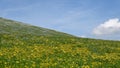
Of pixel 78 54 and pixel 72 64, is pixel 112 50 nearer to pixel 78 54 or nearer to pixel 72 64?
pixel 78 54

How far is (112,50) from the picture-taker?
3600 centimetres

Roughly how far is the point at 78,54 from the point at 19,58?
7132mm

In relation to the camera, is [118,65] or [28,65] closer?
[28,65]

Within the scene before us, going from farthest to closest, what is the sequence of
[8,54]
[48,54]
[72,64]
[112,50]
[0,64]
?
[112,50] < [48,54] < [8,54] < [72,64] < [0,64]

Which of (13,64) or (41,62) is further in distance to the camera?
(41,62)

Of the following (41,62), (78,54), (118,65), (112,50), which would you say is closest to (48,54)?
(78,54)

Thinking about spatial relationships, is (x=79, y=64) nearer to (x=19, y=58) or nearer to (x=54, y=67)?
(x=54, y=67)

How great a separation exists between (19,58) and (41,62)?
2030 millimetres

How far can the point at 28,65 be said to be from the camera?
2180 centimetres

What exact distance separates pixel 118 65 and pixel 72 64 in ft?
11.5

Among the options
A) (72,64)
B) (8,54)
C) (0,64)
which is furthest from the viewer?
(8,54)

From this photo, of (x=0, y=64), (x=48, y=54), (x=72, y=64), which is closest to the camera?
(x=0, y=64)

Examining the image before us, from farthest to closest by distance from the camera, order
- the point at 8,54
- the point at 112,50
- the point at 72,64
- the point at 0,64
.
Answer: the point at 112,50
the point at 8,54
the point at 72,64
the point at 0,64

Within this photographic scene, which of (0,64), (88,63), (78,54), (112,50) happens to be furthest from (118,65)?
(112,50)
